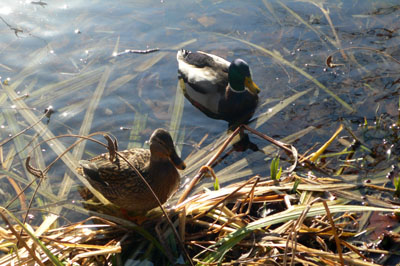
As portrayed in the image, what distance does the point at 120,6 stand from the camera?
7371 millimetres

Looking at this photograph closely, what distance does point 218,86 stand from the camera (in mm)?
6297

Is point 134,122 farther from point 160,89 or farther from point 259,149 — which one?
point 259,149

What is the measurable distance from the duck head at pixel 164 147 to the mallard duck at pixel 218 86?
6.81 feet

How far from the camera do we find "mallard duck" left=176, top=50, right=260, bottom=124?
19.4 ft

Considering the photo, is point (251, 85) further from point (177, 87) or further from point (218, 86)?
point (177, 87)

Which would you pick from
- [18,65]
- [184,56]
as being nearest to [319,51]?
[184,56]

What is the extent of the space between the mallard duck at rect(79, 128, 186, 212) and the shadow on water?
0.57 m

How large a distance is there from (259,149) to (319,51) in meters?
2.03

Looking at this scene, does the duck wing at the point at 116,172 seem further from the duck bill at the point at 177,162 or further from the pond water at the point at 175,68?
the pond water at the point at 175,68

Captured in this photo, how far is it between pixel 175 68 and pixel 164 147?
281 centimetres

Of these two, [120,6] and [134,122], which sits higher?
[120,6]

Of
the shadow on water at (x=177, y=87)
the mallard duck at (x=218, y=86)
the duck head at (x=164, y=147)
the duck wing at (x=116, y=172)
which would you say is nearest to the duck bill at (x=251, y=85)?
the mallard duck at (x=218, y=86)

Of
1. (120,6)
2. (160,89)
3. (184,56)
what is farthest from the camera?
(120,6)

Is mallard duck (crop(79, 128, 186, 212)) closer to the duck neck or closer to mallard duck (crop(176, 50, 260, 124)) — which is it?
the duck neck
